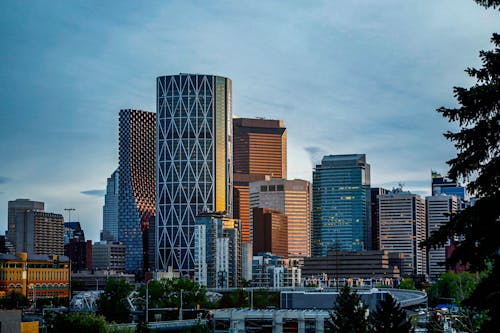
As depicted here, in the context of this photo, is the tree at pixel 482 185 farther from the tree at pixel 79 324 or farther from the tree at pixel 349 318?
the tree at pixel 79 324

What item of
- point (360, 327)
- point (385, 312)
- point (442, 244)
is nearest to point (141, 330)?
point (360, 327)

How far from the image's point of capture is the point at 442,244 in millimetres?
25344

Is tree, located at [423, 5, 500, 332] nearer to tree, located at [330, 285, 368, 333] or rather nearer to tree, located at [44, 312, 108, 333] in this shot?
tree, located at [330, 285, 368, 333]

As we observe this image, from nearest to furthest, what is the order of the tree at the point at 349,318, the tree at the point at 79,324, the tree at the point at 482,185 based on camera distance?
the tree at the point at 482,185 → the tree at the point at 349,318 → the tree at the point at 79,324

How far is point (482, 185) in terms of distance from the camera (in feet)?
82.4

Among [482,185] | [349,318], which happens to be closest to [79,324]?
[349,318]

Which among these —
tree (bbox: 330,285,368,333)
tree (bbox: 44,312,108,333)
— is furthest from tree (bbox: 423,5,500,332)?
tree (bbox: 44,312,108,333)

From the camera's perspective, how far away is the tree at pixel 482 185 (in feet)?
79.8

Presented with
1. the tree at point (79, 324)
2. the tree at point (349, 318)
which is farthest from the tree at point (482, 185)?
the tree at point (79, 324)

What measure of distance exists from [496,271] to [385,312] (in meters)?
41.0

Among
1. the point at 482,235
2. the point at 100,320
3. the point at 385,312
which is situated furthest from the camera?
the point at 100,320

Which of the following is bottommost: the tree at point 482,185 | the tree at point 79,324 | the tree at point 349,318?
the tree at point 79,324

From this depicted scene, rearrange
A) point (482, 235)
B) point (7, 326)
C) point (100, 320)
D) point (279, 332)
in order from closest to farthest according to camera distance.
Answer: point (482, 235), point (7, 326), point (100, 320), point (279, 332)

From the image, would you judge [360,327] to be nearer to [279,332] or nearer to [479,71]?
[279,332]
